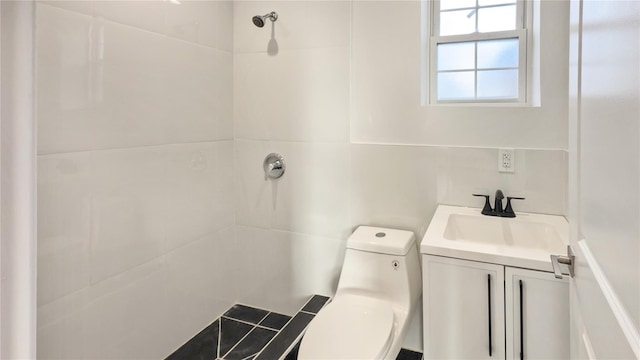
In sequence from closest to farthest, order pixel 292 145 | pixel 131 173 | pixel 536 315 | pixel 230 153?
pixel 536 315 < pixel 131 173 < pixel 292 145 < pixel 230 153

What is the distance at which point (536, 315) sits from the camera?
122 centimetres

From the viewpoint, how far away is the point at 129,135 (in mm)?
1579

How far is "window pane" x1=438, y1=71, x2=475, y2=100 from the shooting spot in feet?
6.11

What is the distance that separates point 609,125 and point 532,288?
0.81 meters

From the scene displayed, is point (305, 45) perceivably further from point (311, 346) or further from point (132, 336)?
point (132, 336)

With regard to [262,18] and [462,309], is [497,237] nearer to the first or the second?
[462,309]

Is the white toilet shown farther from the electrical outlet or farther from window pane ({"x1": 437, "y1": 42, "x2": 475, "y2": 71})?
window pane ({"x1": 437, "y1": 42, "x2": 475, "y2": 71})

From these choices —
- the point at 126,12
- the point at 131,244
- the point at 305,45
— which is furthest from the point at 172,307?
the point at 305,45

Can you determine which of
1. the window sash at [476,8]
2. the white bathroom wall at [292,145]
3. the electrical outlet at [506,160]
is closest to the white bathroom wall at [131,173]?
the white bathroom wall at [292,145]

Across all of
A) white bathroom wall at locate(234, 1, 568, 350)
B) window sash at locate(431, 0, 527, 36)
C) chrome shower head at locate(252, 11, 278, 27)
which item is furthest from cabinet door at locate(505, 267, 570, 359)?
chrome shower head at locate(252, 11, 278, 27)

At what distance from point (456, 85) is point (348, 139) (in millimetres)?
602

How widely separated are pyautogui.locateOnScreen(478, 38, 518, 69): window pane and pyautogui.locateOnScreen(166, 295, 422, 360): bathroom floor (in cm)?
146

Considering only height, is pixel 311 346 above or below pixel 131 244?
below

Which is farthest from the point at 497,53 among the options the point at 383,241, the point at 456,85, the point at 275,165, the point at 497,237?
the point at 275,165
